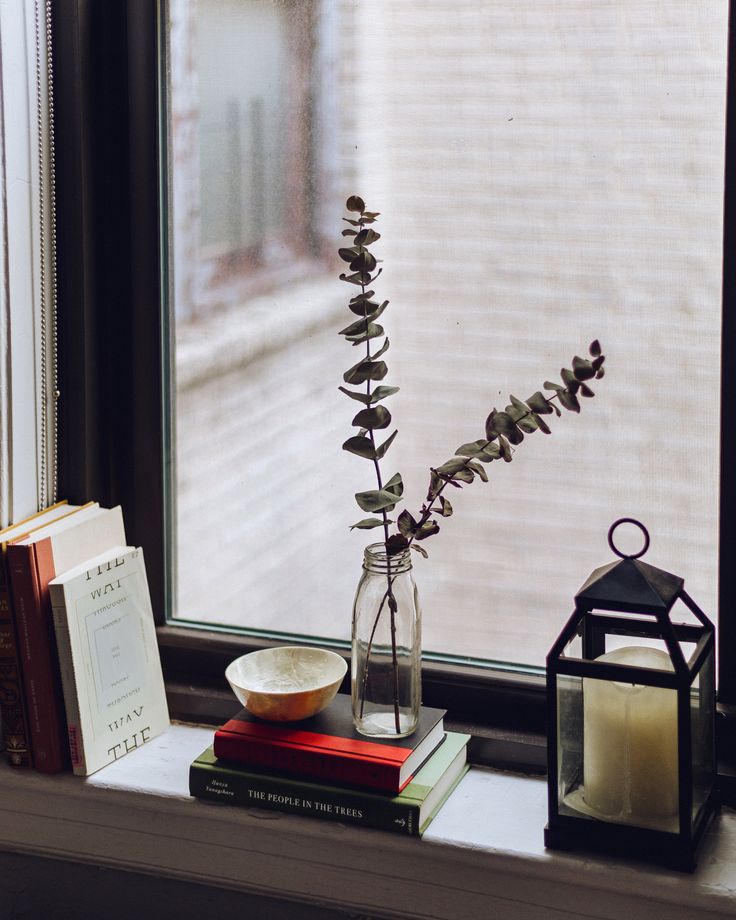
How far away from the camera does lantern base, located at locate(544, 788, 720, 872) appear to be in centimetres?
105

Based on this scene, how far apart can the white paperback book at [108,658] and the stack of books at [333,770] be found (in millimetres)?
131

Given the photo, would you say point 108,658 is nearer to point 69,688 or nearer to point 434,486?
point 69,688

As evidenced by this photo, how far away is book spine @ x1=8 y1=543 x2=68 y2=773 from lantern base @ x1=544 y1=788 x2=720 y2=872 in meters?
0.56

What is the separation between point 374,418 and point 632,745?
0.41 meters

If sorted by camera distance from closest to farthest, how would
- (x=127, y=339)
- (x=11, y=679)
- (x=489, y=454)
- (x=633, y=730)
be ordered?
Result: 1. (x=633, y=730)
2. (x=489, y=454)
3. (x=11, y=679)
4. (x=127, y=339)

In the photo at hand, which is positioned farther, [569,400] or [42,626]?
[42,626]

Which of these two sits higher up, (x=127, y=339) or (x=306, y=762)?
Answer: (x=127, y=339)

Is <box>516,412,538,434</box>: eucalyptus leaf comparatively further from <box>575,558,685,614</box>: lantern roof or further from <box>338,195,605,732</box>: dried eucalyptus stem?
<box>575,558,685,614</box>: lantern roof

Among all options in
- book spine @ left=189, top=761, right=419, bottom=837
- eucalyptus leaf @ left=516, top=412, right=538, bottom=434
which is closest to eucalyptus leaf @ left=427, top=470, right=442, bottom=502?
eucalyptus leaf @ left=516, top=412, right=538, bottom=434

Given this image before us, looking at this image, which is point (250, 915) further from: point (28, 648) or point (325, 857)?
point (28, 648)

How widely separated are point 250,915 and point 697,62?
105 centimetres

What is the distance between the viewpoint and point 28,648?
48.7 inches

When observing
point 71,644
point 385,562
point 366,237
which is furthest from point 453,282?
point 71,644

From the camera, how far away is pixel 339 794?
3.75 feet
